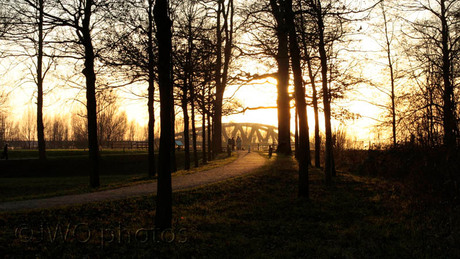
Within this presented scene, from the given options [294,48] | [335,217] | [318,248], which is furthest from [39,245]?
[294,48]

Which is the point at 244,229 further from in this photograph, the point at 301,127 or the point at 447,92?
the point at 447,92

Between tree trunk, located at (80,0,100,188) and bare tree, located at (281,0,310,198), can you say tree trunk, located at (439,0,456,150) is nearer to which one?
bare tree, located at (281,0,310,198)

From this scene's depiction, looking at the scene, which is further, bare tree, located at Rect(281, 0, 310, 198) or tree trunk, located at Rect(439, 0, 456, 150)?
tree trunk, located at Rect(439, 0, 456, 150)

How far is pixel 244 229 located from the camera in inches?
318

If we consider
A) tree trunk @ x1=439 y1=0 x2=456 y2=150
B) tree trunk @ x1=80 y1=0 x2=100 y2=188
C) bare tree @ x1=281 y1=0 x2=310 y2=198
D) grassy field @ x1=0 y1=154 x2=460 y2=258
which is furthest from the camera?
tree trunk @ x1=80 y1=0 x2=100 y2=188

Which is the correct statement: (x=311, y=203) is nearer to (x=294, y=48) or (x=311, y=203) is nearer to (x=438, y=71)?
(x=294, y=48)

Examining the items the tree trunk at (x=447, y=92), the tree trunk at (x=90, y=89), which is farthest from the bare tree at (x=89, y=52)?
the tree trunk at (x=447, y=92)

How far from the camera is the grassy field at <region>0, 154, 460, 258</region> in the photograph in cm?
641

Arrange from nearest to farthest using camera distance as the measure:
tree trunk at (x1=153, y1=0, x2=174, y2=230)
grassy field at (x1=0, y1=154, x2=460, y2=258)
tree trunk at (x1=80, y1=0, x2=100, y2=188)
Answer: grassy field at (x1=0, y1=154, x2=460, y2=258) < tree trunk at (x1=153, y1=0, x2=174, y2=230) < tree trunk at (x1=80, y1=0, x2=100, y2=188)

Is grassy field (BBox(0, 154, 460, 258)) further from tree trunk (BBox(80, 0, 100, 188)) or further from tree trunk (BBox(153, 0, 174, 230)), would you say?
tree trunk (BBox(80, 0, 100, 188))

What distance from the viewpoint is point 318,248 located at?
21.9 feet

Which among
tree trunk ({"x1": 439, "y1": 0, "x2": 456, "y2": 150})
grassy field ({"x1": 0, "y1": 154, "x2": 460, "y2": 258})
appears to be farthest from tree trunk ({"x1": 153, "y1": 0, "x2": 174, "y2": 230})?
tree trunk ({"x1": 439, "y1": 0, "x2": 456, "y2": 150})

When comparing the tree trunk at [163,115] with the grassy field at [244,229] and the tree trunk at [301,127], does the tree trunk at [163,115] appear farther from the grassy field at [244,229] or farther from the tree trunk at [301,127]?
the tree trunk at [301,127]

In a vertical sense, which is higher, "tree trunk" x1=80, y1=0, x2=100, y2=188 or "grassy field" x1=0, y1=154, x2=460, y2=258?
"tree trunk" x1=80, y1=0, x2=100, y2=188
